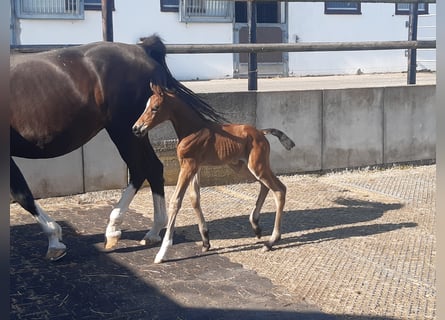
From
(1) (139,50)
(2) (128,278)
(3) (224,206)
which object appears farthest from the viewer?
(3) (224,206)

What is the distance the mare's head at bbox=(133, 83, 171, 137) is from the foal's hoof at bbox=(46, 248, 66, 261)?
3.57ft

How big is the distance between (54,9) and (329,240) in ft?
45.5

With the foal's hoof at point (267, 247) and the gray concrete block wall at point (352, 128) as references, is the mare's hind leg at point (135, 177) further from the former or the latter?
the gray concrete block wall at point (352, 128)

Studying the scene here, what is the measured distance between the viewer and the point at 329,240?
221 inches

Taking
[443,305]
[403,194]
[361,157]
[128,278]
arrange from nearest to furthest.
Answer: [443,305], [128,278], [403,194], [361,157]

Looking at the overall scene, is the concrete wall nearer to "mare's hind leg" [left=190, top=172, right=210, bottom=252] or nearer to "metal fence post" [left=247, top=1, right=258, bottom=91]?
"metal fence post" [left=247, top=1, right=258, bottom=91]

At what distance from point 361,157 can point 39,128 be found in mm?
4782

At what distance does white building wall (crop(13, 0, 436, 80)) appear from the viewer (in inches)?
688

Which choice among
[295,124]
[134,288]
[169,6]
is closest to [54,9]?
[169,6]

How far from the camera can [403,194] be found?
7.36 m

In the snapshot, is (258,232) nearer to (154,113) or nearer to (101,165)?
(154,113)

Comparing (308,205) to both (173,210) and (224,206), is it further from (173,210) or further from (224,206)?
(173,210)

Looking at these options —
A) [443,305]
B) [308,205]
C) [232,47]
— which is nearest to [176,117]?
[308,205]

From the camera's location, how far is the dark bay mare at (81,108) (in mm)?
5191
